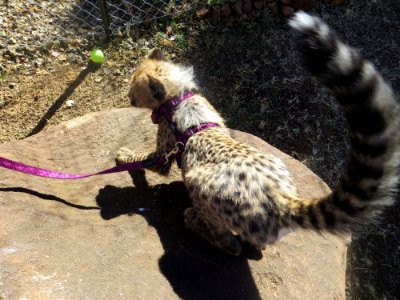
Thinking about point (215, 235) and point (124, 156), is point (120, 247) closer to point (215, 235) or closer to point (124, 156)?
point (215, 235)

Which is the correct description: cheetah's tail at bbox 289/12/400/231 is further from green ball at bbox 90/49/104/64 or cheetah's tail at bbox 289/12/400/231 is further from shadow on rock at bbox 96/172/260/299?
green ball at bbox 90/49/104/64

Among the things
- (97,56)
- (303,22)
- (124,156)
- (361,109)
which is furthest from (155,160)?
(97,56)

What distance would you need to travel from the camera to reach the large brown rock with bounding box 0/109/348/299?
8.86ft

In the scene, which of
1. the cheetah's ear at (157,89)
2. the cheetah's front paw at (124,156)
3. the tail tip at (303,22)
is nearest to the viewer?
the tail tip at (303,22)

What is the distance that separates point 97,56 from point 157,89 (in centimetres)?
241

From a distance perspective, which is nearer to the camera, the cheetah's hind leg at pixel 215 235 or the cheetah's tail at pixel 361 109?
the cheetah's tail at pixel 361 109

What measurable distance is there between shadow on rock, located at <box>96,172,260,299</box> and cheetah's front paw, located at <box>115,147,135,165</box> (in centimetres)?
19

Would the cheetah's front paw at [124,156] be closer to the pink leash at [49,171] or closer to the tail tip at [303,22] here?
the pink leash at [49,171]

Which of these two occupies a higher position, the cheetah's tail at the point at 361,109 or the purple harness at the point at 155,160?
the cheetah's tail at the point at 361,109

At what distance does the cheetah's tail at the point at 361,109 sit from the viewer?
6.45ft

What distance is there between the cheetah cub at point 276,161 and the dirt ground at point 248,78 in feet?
5.53

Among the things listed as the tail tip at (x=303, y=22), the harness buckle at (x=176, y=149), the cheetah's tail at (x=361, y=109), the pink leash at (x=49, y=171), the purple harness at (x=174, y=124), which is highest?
Answer: the tail tip at (x=303, y=22)

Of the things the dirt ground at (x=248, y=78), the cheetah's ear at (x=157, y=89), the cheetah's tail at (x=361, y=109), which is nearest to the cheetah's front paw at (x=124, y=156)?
the cheetah's ear at (x=157, y=89)

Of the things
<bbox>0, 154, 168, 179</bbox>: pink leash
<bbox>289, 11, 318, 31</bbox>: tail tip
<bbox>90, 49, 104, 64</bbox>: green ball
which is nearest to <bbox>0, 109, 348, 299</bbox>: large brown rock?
<bbox>0, 154, 168, 179</bbox>: pink leash
